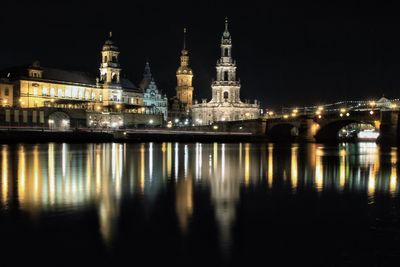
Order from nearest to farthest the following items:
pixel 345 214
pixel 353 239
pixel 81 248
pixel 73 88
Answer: pixel 81 248
pixel 353 239
pixel 345 214
pixel 73 88

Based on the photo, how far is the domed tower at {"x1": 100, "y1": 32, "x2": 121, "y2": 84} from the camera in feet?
437

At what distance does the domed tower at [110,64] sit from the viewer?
437 feet

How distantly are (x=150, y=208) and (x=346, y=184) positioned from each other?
12.2m

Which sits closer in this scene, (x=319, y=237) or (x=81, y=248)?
(x=81, y=248)

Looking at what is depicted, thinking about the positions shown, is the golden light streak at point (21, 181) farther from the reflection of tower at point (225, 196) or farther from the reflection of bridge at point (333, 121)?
the reflection of bridge at point (333, 121)

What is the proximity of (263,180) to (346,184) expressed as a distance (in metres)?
4.38

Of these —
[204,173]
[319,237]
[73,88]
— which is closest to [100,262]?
[319,237]

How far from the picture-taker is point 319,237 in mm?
15875

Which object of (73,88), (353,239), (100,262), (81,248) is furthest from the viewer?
(73,88)

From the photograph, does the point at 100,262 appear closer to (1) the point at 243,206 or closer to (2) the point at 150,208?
(2) the point at 150,208

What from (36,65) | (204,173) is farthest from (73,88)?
(204,173)

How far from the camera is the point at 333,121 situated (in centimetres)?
9362

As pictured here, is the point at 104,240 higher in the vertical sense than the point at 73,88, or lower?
lower

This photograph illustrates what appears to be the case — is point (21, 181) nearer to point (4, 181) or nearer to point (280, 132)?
point (4, 181)
